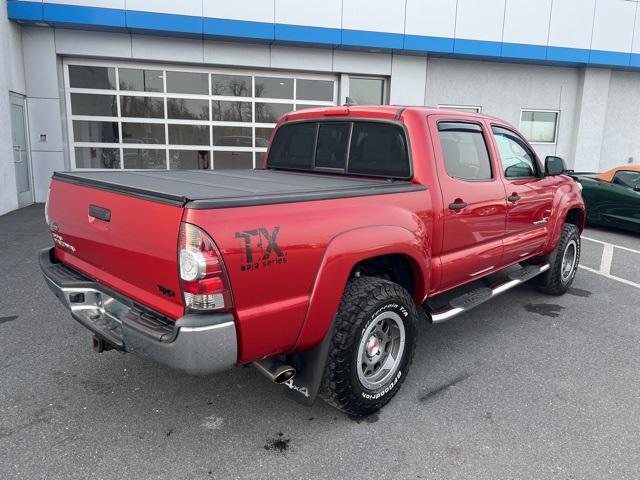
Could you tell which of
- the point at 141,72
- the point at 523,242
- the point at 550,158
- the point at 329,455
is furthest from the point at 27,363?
the point at 141,72

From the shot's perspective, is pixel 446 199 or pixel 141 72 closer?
pixel 446 199

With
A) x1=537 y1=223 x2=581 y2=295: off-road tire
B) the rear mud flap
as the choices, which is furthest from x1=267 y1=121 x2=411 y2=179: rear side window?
x1=537 y1=223 x2=581 y2=295: off-road tire

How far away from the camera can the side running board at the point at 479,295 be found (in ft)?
11.8

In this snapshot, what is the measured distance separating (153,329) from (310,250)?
2.95ft

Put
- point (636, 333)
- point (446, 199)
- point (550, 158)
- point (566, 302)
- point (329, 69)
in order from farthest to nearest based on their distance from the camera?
point (329, 69) → point (566, 302) → point (550, 158) → point (636, 333) → point (446, 199)

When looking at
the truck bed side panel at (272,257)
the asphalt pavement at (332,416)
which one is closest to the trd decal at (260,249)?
the truck bed side panel at (272,257)

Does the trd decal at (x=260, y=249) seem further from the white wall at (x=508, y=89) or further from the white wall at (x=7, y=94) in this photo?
the white wall at (x=508, y=89)

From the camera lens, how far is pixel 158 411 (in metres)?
3.05

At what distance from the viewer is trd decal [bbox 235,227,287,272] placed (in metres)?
2.27

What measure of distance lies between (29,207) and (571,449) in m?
11.5

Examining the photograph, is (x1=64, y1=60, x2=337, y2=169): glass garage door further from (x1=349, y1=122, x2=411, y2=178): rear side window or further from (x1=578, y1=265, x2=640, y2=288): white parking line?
(x1=349, y1=122, x2=411, y2=178): rear side window

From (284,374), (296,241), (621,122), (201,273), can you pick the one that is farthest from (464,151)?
(621,122)

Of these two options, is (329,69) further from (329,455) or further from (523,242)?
(329,455)

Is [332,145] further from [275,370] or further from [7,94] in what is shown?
[7,94]
